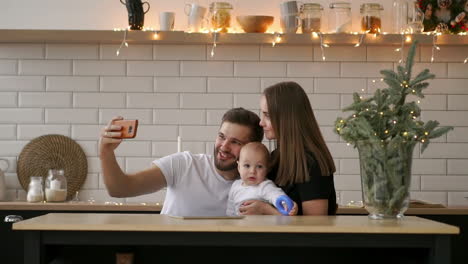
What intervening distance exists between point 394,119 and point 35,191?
277 centimetres

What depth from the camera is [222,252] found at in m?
2.79

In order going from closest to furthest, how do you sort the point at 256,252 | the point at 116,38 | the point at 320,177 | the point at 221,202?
the point at 256,252 < the point at 320,177 < the point at 221,202 < the point at 116,38

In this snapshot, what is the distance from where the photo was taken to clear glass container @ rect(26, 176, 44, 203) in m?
4.95

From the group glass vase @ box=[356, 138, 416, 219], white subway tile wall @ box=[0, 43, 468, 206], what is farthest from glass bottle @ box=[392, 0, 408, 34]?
glass vase @ box=[356, 138, 416, 219]

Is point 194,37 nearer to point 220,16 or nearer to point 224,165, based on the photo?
point 220,16

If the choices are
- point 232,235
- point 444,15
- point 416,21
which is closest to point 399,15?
point 416,21

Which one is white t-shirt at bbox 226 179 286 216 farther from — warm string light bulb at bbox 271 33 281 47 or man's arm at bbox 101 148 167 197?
warm string light bulb at bbox 271 33 281 47

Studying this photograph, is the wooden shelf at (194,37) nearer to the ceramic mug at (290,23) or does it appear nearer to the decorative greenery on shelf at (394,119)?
the ceramic mug at (290,23)

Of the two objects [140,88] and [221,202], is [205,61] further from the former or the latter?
[221,202]

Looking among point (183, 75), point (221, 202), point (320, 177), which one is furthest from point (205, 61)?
point (320, 177)

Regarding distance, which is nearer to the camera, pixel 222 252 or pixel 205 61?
pixel 222 252

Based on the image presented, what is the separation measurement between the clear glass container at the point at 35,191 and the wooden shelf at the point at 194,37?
0.89 m

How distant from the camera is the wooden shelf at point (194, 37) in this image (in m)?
5.14

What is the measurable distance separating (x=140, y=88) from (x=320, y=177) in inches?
101
